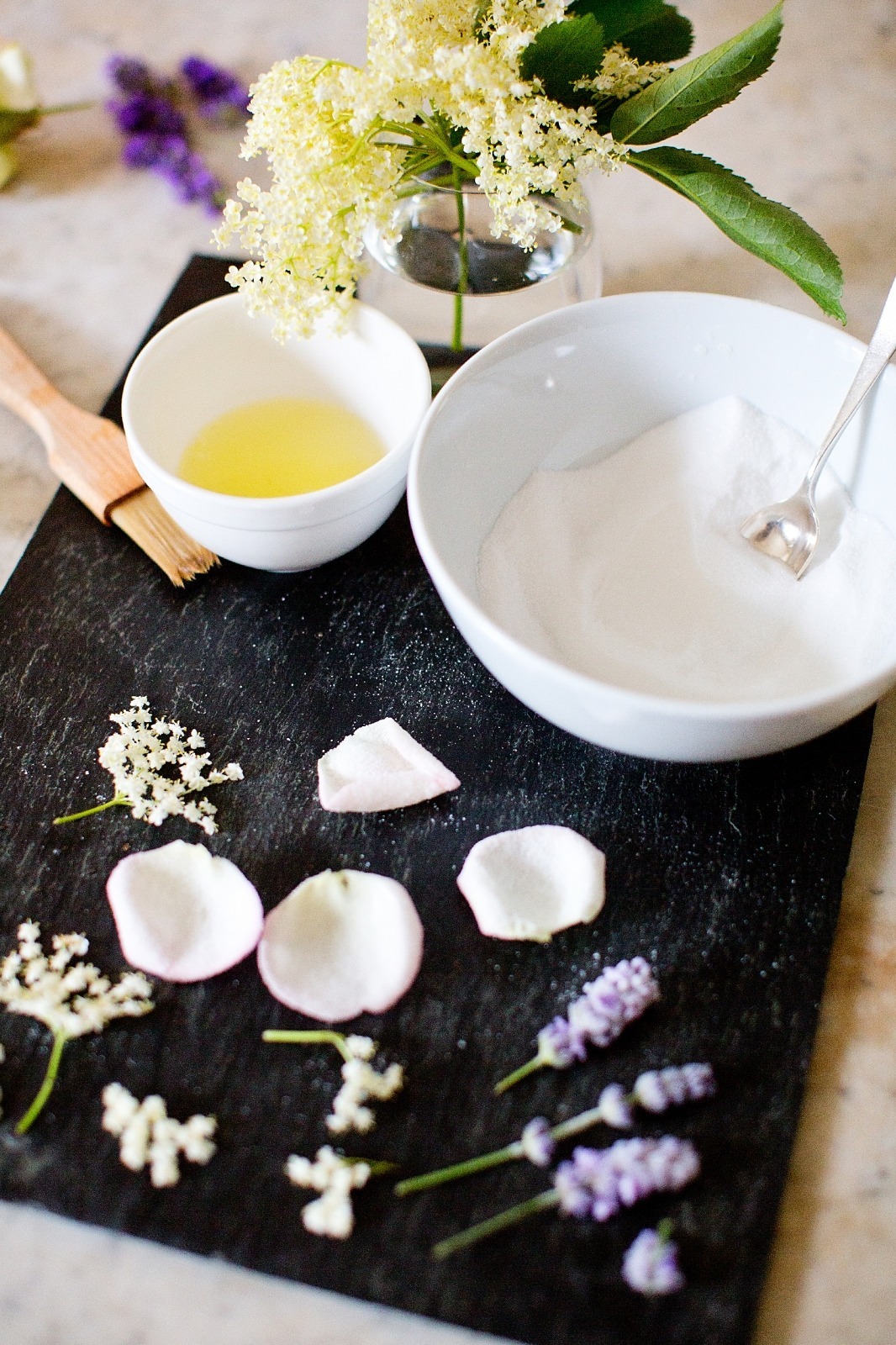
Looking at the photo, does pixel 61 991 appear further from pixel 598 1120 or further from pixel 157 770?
pixel 598 1120

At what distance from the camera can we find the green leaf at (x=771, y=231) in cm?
72

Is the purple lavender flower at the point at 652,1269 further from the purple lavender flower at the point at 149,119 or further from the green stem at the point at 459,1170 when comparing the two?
the purple lavender flower at the point at 149,119

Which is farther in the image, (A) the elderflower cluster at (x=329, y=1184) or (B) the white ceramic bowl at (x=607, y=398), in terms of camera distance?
(B) the white ceramic bowl at (x=607, y=398)

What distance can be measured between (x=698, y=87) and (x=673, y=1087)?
0.58m

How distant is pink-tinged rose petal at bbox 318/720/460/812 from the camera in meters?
0.73

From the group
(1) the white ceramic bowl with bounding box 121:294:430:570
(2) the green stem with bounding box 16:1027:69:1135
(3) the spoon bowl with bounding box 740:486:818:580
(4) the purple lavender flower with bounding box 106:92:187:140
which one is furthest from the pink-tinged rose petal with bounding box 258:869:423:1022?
(4) the purple lavender flower with bounding box 106:92:187:140

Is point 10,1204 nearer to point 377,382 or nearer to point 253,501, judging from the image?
point 253,501

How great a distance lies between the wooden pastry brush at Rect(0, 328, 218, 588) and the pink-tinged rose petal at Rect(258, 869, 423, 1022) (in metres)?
0.28

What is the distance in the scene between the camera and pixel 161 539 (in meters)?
0.86

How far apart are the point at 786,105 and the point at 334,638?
83 centimetres

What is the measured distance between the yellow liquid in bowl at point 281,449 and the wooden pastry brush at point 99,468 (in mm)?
57

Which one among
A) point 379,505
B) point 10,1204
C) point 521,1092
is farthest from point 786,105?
point 10,1204

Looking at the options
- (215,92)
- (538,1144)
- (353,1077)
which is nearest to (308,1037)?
(353,1077)

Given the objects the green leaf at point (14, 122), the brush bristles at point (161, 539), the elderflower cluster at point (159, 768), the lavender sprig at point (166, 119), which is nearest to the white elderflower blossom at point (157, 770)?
the elderflower cluster at point (159, 768)
